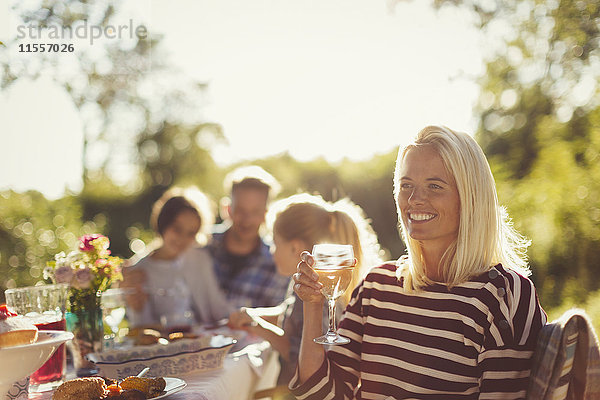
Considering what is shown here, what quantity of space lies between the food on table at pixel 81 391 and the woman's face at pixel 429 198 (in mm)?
1108

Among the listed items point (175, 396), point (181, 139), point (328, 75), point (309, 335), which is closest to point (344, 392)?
point (309, 335)

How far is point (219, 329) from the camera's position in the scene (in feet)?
10.3

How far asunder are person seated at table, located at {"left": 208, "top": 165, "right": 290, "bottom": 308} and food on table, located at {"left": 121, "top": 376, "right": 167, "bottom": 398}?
2.83m

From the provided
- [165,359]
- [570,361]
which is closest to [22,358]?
[165,359]

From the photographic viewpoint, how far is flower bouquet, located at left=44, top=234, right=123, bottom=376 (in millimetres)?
2316

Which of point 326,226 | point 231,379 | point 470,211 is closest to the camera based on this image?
point 470,211

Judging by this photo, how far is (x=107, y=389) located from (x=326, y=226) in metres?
1.45

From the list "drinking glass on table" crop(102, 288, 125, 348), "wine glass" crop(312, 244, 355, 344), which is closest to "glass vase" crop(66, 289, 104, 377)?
"drinking glass on table" crop(102, 288, 125, 348)

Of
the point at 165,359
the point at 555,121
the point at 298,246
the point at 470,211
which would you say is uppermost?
the point at 555,121

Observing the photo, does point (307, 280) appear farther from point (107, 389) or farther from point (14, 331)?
point (14, 331)

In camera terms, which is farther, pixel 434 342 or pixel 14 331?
pixel 434 342

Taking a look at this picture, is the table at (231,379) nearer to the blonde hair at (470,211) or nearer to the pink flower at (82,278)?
the pink flower at (82,278)

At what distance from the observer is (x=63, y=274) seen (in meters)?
2.29

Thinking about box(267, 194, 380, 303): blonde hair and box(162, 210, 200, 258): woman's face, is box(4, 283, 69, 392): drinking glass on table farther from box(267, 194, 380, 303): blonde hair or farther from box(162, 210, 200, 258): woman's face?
box(162, 210, 200, 258): woman's face
